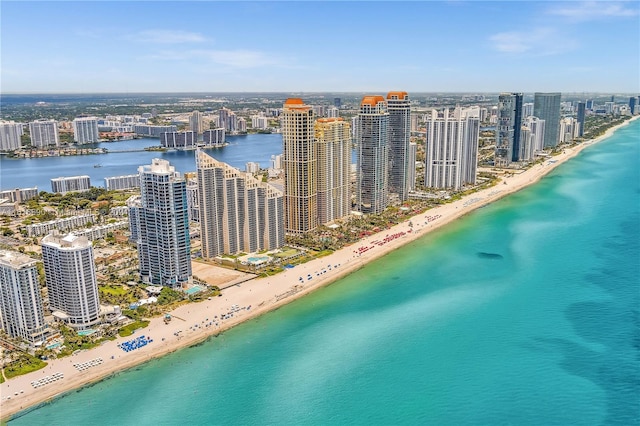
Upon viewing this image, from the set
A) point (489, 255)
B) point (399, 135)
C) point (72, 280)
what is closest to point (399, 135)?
point (399, 135)

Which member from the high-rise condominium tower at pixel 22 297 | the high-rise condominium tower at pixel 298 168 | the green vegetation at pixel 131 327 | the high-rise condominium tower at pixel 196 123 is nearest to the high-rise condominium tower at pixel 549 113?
the high-rise condominium tower at pixel 298 168

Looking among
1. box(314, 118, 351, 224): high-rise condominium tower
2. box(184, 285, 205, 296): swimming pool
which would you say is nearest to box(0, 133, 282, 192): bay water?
box(314, 118, 351, 224): high-rise condominium tower

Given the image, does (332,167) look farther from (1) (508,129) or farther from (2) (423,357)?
(1) (508,129)

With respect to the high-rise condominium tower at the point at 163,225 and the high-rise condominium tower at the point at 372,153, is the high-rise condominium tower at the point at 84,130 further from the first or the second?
the high-rise condominium tower at the point at 163,225

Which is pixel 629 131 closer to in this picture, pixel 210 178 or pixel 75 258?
pixel 210 178

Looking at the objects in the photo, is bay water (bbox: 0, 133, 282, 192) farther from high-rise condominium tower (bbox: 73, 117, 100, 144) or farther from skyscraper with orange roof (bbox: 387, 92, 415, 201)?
skyscraper with orange roof (bbox: 387, 92, 415, 201)
